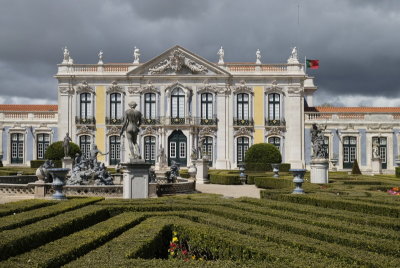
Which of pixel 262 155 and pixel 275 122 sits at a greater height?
pixel 275 122

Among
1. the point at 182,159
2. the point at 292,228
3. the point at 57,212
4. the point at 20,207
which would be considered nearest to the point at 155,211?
the point at 57,212

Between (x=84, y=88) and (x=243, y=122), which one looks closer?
(x=243, y=122)

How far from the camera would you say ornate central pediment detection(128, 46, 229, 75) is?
113 feet

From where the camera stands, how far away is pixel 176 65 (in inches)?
1367

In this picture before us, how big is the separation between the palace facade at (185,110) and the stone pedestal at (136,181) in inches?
879

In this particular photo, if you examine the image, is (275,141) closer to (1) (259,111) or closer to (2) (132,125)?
(1) (259,111)

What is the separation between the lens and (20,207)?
8148 millimetres

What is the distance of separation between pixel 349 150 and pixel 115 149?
1774cm

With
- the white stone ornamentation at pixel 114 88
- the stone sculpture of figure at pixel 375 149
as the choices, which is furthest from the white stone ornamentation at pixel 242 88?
the stone sculpture of figure at pixel 375 149

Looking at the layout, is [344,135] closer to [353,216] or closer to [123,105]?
[123,105]

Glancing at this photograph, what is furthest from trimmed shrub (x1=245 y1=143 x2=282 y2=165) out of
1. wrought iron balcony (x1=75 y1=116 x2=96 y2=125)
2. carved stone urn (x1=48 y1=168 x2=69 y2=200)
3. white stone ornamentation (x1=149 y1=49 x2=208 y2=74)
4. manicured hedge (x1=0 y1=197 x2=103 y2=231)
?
manicured hedge (x1=0 y1=197 x2=103 y2=231)

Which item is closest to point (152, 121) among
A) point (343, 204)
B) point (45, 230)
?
point (343, 204)

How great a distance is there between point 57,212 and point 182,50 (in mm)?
27834

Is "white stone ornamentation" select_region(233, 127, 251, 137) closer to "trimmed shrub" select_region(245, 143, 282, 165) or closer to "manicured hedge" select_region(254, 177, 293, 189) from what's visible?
"trimmed shrub" select_region(245, 143, 282, 165)
